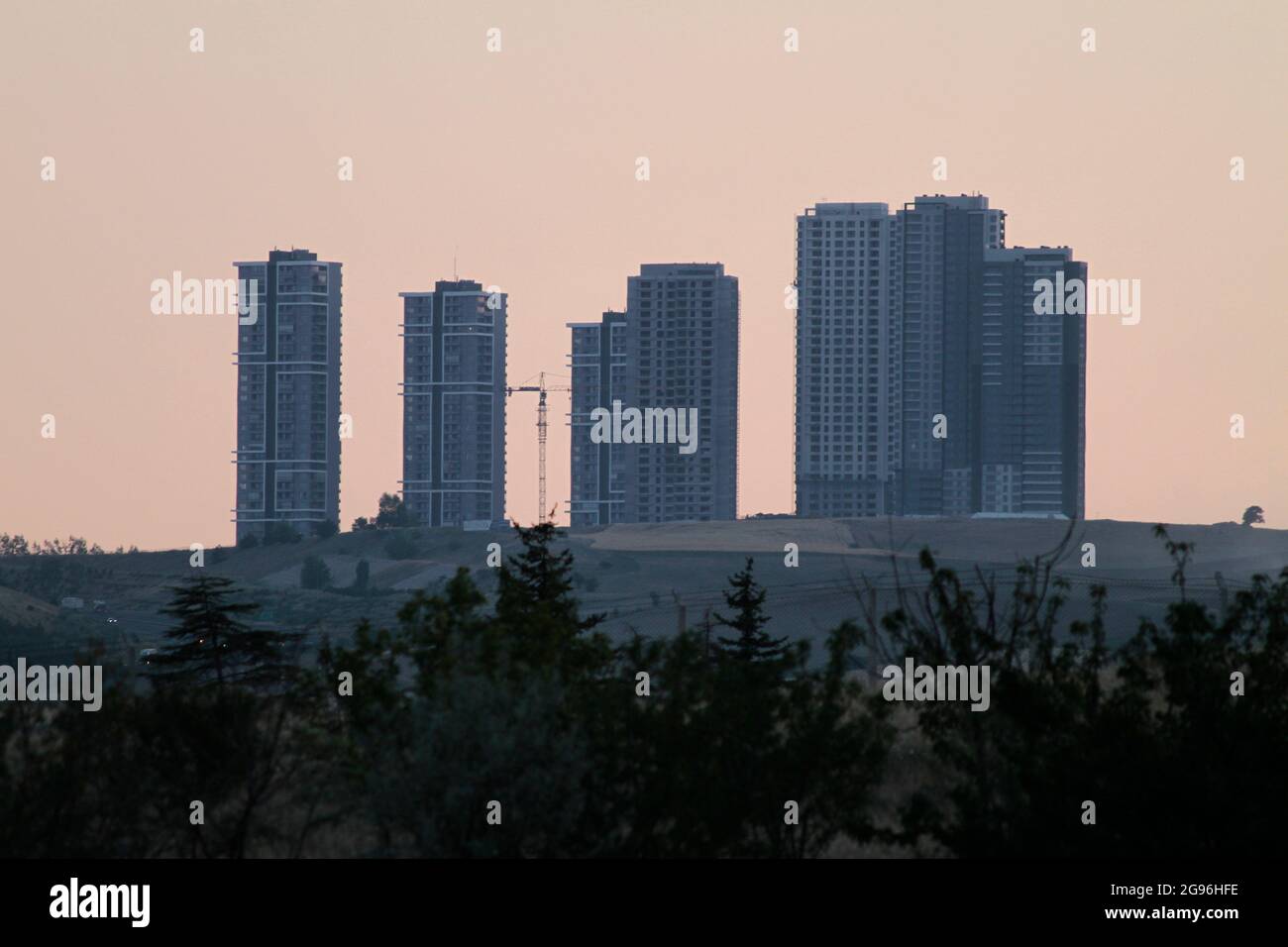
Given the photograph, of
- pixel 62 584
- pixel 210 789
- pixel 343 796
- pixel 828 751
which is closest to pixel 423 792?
pixel 343 796

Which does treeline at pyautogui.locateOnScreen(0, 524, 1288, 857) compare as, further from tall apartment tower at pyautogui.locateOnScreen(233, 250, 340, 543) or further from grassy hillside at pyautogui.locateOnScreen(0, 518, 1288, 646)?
tall apartment tower at pyautogui.locateOnScreen(233, 250, 340, 543)

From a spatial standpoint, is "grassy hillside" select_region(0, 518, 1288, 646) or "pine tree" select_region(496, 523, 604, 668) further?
"grassy hillside" select_region(0, 518, 1288, 646)

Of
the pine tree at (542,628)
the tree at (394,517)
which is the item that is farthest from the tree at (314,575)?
the pine tree at (542,628)

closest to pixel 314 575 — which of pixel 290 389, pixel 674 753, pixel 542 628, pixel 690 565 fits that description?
pixel 690 565

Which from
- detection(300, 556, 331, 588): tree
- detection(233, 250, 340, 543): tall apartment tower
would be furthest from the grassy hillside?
detection(233, 250, 340, 543): tall apartment tower

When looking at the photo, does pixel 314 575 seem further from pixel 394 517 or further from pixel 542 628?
pixel 542 628
